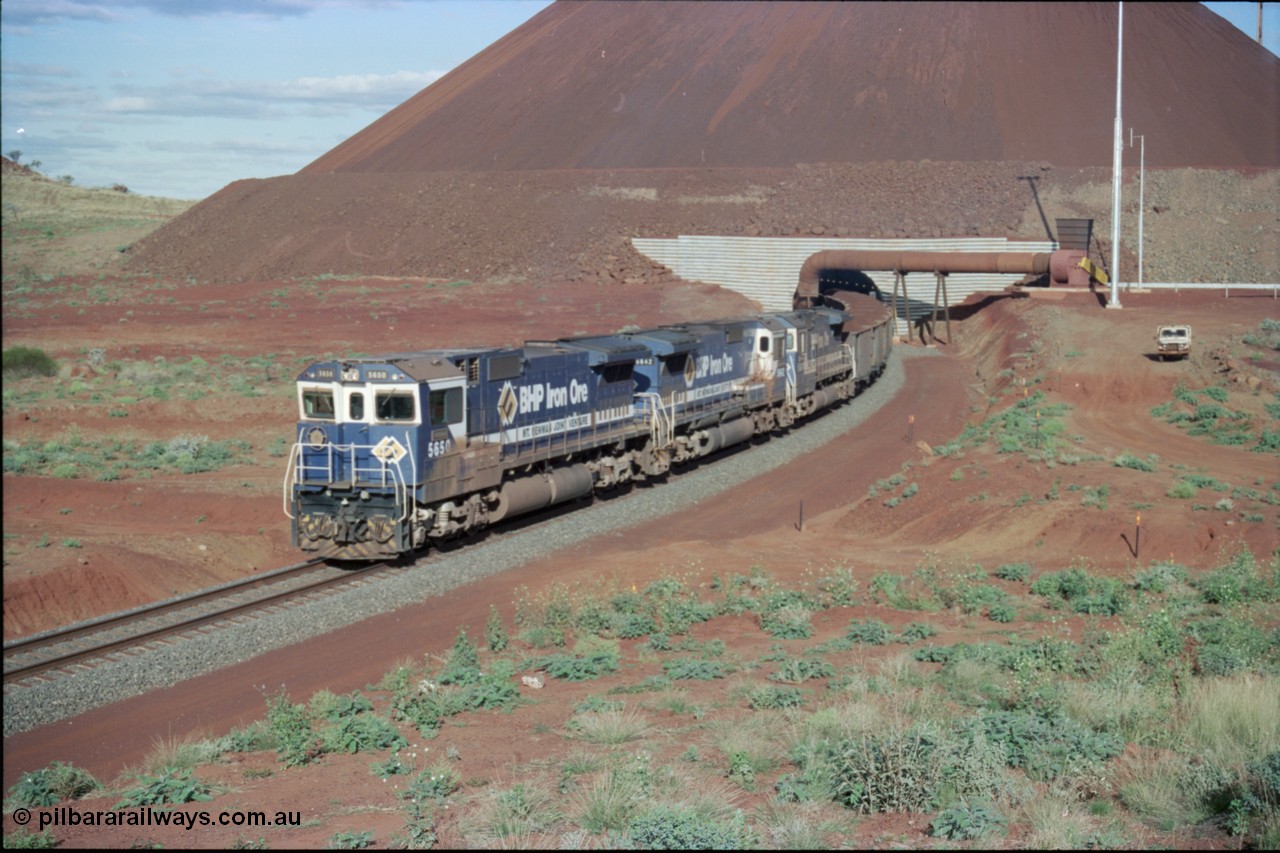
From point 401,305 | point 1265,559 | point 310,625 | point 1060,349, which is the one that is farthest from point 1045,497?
point 401,305

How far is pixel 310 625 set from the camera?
18203 millimetres

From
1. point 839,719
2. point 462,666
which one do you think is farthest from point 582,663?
point 839,719

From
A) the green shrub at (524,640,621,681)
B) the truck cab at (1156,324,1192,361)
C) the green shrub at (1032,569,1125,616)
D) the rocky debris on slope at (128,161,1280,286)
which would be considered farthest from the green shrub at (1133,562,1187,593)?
the rocky debris on slope at (128,161,1280,286)

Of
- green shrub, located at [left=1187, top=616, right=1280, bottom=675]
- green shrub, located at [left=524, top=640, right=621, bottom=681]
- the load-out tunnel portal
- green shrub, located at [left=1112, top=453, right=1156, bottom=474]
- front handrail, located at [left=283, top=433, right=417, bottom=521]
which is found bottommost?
green shrub, located at [left=524, top=640, right=621, bottom=681]

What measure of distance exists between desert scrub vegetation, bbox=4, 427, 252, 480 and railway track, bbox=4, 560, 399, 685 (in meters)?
11.6

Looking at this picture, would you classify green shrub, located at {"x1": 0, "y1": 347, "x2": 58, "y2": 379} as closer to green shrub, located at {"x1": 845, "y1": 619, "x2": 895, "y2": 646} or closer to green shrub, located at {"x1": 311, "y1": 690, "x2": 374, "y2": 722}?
green shrub, located at {"x1": 311, "y1": 690, "x2": 374, "y2": 722}

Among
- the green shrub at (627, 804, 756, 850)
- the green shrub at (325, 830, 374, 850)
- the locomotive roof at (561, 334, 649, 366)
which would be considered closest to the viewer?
the green shrub at (627, 804, 756, 850)

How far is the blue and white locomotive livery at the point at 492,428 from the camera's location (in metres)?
21.2

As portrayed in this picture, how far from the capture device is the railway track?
16531 millimetres

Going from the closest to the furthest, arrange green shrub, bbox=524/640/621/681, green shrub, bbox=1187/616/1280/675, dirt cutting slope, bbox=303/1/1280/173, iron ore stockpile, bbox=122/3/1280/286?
green shrub, bbox=1187/616/1280/675 < green shrub, bbox=524/640/621/681 < iron ore stockpile, bbox=122/3/1280/286 < dirt cutting slope, bbox=303/1/1280/173

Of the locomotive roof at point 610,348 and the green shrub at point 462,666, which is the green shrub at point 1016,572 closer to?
the green shrub at point 462,666

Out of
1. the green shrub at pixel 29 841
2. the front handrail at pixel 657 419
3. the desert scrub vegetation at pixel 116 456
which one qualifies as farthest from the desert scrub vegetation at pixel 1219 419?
the green shrub at pixel 29 841

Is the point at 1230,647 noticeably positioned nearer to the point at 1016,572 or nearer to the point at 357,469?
the point at 1016,572

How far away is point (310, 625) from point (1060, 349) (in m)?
36.6
